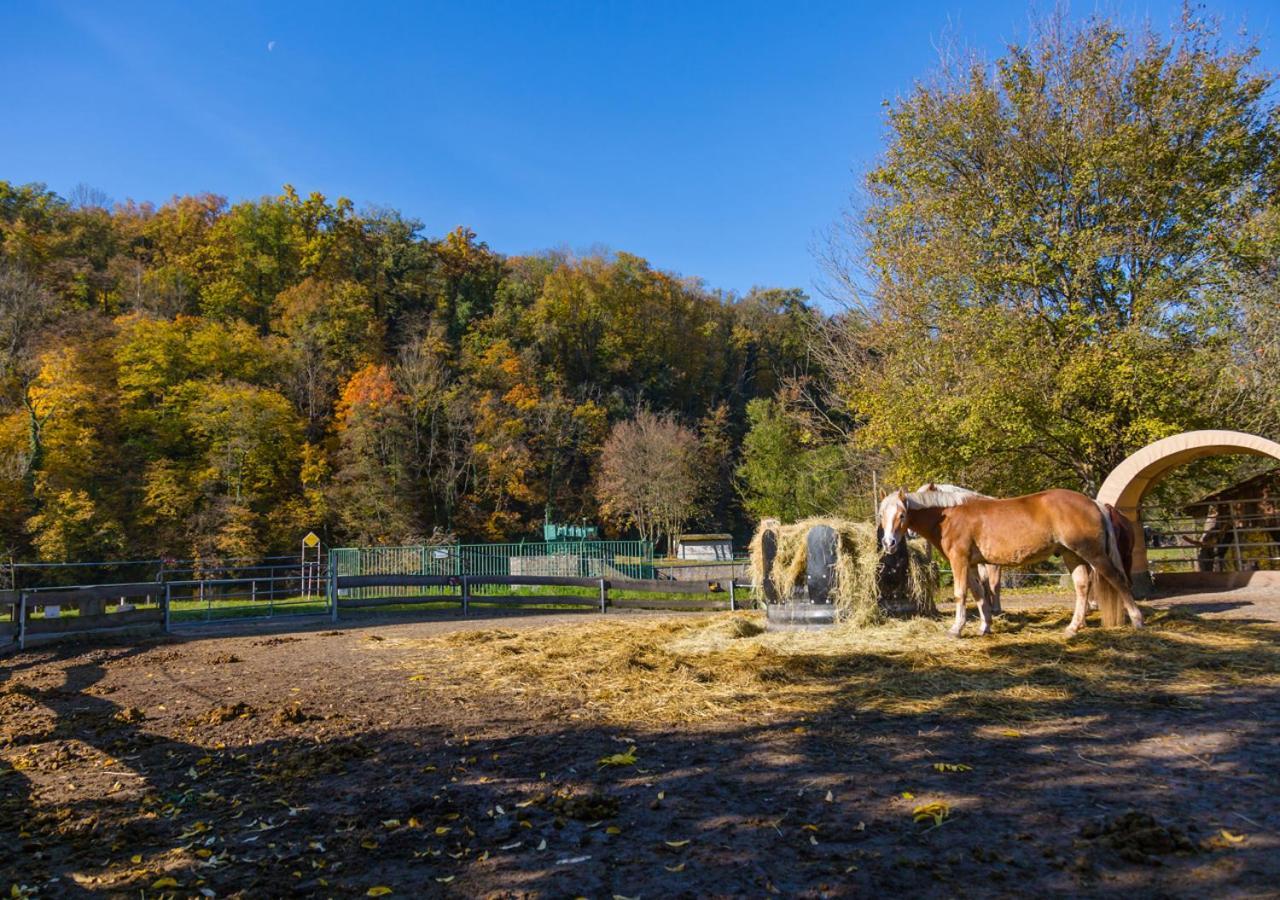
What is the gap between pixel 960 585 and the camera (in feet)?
27.9

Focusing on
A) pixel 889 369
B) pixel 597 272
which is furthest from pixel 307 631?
pixel 597 272

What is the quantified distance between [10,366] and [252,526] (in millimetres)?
12942

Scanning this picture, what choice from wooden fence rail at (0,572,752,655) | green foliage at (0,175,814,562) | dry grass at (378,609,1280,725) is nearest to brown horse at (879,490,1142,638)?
dry grass at (378,609,1280,725)

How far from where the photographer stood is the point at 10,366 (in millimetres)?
34375

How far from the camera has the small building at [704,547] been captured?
4123 cm

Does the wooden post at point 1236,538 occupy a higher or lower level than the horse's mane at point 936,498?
lower

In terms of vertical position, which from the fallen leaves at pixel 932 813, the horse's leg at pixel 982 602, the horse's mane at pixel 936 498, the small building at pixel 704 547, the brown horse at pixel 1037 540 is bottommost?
the small building at pixel 704 547

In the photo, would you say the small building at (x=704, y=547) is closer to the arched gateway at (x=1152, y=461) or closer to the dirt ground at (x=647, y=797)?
the arched gateway at (x=1152, y=461)

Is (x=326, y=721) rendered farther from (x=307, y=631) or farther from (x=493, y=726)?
(x=307, y=631)

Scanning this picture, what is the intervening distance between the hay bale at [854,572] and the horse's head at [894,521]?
1.24ft

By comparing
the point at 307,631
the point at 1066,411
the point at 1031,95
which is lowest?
the point at 307,631

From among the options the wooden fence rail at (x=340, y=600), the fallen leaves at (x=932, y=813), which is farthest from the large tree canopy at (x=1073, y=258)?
the fallen leaves at (x=932, y=813)

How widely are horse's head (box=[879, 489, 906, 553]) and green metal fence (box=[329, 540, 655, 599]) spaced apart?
46.7ft

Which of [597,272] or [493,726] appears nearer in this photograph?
[493,726]
